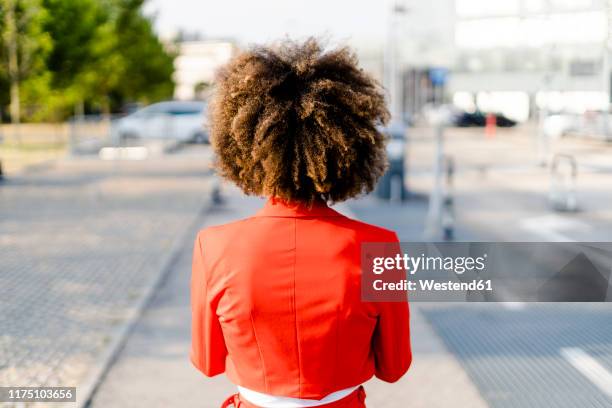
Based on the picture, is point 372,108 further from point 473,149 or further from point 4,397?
point 473,149

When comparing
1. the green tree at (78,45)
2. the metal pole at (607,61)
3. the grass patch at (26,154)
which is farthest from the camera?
the green tree at (78,45)

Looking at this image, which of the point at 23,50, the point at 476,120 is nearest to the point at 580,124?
the point at 23,50

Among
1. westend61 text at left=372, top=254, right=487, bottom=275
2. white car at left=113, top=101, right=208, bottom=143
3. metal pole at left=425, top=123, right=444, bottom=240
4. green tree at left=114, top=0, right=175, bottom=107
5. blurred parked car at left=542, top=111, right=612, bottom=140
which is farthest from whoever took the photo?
green tree at left=114, top=0, right=175, bottom=107

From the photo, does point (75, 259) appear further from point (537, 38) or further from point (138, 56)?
point (138, 56)

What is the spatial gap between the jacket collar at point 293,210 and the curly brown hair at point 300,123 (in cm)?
2

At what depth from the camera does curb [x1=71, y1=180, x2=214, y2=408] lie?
4.41 m

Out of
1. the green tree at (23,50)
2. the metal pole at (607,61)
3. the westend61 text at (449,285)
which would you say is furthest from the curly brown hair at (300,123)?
the green tree at (23,50)

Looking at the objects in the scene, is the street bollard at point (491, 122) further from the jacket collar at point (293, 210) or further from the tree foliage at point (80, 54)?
the jacket collar at point (293, 210)

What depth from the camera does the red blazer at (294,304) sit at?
172 centimetres

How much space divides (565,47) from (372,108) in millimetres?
14614

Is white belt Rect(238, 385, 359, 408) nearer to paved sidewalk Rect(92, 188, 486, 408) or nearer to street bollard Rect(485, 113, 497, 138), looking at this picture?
paved sidewalk Rect(92, 188, 486, 408)

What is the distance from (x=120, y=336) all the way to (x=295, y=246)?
13.3 feet

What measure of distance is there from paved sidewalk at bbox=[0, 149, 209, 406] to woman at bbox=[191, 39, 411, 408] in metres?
3.11

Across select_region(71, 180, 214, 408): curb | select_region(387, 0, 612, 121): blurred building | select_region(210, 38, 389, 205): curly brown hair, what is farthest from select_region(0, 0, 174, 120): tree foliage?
select_region(210, 38, 389, 205): curly brown hair
